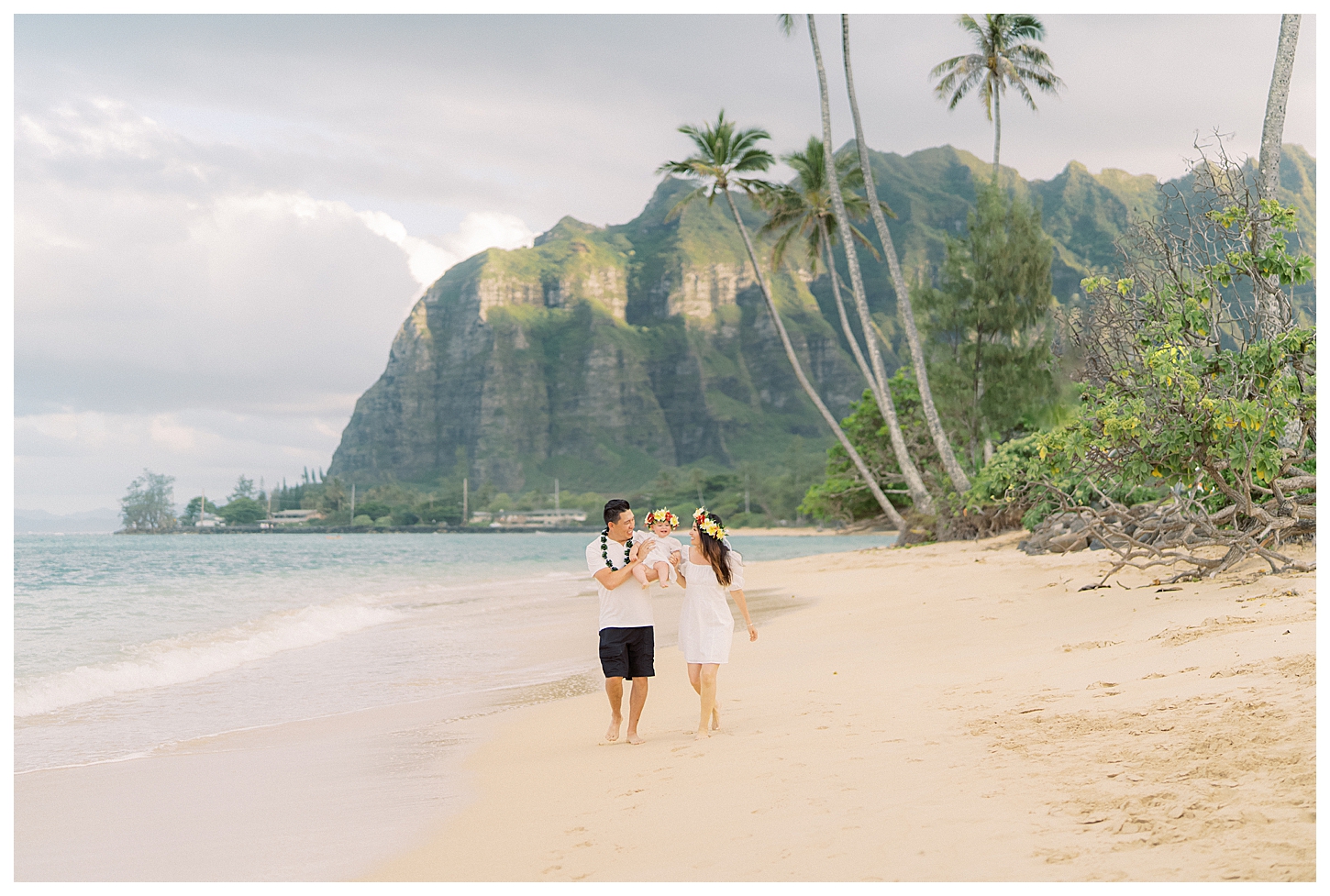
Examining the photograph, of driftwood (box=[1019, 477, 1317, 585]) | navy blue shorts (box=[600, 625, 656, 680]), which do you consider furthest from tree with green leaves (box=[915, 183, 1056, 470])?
navy blue shorts (box=[600, 625, 656, 680])

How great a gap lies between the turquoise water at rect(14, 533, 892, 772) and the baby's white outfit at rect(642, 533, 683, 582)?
350 centimetres

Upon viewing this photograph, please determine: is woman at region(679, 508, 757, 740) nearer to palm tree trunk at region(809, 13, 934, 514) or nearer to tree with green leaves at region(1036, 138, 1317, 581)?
tree with green leaves at region(1036, 138, 1317, 581)

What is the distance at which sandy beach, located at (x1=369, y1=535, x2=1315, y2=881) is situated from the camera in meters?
3.08

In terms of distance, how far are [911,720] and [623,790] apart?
1753 mm

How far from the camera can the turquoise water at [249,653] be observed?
744 centimetres

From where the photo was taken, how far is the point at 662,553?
5625 mm

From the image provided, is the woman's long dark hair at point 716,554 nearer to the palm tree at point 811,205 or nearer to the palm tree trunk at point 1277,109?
the palm tree trunk at point 1277,109

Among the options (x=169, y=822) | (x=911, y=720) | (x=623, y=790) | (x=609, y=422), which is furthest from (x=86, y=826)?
(x=609, y=422)

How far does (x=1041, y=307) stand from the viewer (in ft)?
93.4

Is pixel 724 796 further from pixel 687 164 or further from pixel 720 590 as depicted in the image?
pixel 687 164

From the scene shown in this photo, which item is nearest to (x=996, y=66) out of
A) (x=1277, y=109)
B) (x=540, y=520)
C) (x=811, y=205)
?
(x=811, y=205)

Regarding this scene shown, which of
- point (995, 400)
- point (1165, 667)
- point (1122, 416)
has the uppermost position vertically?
point (995, 400)

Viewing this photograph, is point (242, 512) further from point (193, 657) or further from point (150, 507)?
point (193, 657)

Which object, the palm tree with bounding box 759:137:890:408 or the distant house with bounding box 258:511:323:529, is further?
the distant house with bounding box 258:511:323:529
